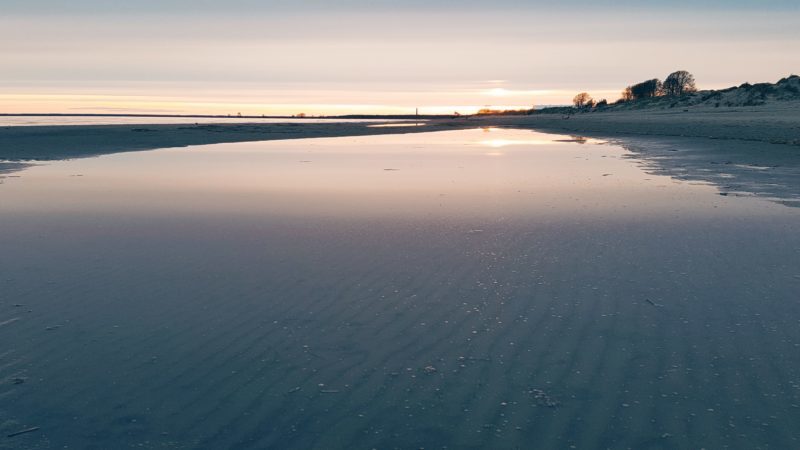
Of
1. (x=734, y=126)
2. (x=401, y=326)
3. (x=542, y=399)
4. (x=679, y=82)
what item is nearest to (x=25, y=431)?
(x=401, y=326)

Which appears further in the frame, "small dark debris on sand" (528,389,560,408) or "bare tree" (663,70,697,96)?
"bare tree" (663,70,697,96)

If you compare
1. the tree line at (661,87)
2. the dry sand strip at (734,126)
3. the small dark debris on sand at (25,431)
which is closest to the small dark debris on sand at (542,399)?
the small dark debris on sand at (25,431)

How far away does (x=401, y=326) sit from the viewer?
591cm

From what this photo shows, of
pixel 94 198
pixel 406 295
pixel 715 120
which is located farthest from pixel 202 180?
pixel 715 120

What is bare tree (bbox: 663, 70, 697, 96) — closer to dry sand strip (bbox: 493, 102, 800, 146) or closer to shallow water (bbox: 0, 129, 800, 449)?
dry sand strip (bbox: 493, 102, 800, 146)

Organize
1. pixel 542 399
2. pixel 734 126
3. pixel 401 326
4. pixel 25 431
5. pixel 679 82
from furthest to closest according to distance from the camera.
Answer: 1. pixel 679 82
2. pixel 734 126
3. pixel 401 326
4. pixel 542 399
5. pixel 25 431

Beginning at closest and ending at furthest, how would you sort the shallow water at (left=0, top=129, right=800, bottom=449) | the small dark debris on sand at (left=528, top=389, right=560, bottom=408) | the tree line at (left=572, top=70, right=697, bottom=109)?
1. the shallow water at (left=0, top=129, right=800, bottom=449)
2. the small dark debris on sand at (left=528, top=389, right=560, bottom=408)
3. the tree line at (left=572, top=70, right=697, bottom=109)

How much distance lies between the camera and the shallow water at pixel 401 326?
4215 mm

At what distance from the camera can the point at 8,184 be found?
16.0 m

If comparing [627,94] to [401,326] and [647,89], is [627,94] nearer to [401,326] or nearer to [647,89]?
[647,89]

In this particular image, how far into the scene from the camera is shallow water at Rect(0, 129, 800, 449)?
421 cm

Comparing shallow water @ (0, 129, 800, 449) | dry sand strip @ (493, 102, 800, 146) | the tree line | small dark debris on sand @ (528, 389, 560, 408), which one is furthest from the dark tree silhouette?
small dark debris on sand @ (528, 389, 560, 408)

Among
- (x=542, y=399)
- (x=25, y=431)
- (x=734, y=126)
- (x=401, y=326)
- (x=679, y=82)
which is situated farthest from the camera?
(x=679, y=82)

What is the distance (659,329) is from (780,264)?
3.25m
